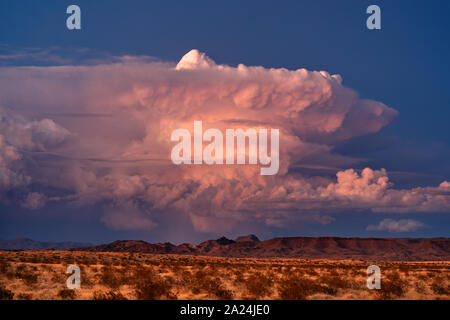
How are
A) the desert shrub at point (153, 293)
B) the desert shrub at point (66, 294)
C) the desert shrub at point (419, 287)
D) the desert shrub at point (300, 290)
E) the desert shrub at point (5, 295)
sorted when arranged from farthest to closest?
the desert shrub at point (419, 287)
the desert shrub at point (300, 290)
the desert shrub at point (66, 294)
the desert shrub at point (153, 293)
the desert shrub at point (5, 295)

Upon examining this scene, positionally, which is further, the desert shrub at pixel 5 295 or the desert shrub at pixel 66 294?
the desert shrub at pixel 66 294

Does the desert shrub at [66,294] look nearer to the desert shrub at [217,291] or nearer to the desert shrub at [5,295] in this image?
the desert shrub at [5,295]

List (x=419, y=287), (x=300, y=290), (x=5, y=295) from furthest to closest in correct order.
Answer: (x=419, y=287), (x=300, y=290), (x=5, y=295)

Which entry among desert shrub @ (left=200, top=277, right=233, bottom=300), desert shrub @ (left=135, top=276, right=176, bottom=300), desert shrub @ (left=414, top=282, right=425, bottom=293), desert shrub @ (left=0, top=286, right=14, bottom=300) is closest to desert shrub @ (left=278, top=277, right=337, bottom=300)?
desert shrub @ (left=200, top=277, right=233, bottom=300)

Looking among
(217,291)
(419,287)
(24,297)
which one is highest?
(217,291)

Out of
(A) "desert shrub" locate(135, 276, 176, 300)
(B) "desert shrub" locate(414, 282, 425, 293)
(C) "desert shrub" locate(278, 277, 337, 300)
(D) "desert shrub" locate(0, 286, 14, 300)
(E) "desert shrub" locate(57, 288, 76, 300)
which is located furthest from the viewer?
(B) "desert shrub" locate(414, 282, 425, 293)

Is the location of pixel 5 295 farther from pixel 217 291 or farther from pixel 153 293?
pixel 217 291

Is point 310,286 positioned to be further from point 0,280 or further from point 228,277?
point 0,280

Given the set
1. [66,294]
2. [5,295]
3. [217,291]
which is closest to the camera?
[5,295]

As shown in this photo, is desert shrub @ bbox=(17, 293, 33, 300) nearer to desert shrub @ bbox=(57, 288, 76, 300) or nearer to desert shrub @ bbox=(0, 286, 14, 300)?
desert shrub @ bbox=(0, 286, 14, 300)

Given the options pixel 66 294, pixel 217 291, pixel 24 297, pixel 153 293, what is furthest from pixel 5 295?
pixel 217 291

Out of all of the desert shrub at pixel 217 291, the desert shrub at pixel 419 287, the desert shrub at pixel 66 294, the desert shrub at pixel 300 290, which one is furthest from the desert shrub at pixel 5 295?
the desert shrub at pixel 419 287
